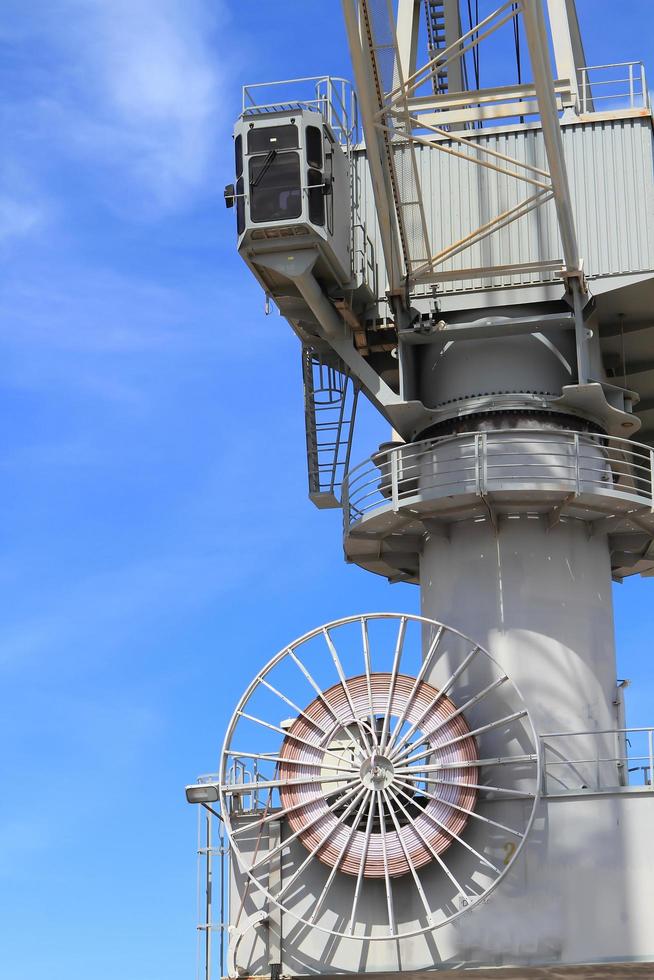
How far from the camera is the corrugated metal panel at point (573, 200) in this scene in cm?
3322

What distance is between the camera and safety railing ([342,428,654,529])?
31.3 m

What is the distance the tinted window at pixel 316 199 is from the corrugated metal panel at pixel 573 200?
2999 mm

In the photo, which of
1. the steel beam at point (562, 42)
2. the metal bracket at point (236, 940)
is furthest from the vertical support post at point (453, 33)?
the metal bracket at point (236, 940)

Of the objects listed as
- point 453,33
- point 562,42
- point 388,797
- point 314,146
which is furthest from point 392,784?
point 453,33

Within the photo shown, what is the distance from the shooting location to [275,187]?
31.9 metres

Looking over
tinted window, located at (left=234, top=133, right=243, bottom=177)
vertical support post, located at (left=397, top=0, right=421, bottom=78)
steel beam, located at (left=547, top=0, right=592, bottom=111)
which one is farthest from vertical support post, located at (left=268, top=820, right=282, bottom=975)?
steel beam, located at (left=547, top=0, right=592, bottom=111)

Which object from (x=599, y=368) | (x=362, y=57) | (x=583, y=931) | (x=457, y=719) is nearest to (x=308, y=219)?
(x=362, y=57)

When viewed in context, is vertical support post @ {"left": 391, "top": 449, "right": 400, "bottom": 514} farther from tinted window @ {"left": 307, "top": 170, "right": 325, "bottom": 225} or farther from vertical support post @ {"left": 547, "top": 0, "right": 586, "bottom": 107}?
vertical support post @ {"left": 547, "top": 0, "right": 586, "bottom": 107}

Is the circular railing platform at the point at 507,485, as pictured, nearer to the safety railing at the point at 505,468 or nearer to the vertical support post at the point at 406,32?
the safety railing at the point at 505,468

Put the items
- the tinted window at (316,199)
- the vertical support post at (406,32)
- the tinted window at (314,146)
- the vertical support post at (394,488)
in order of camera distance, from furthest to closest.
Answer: the vertical support post at (406,32), the tinted window at (314,146), the vertical support post at (394,488), the tinted window at (316,199)

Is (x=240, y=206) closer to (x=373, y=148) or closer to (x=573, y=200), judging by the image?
(x=373, y=148)

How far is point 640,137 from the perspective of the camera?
33812 millimetres

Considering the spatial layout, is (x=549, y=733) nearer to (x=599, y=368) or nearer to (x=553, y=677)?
(x=553, y=677)

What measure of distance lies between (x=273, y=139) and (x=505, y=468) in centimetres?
857
